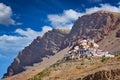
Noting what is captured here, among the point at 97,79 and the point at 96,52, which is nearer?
the point at 97,79

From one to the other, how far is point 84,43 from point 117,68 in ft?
490

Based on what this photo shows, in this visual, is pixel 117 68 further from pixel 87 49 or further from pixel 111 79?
pixel 87 49

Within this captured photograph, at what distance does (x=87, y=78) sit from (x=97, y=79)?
→ 9.28 feet

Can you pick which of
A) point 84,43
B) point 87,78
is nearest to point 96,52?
point 84,43

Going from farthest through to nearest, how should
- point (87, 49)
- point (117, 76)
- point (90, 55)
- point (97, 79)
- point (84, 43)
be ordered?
1. point (84, 43)
2. point (87, 49)
3. point (90, 55)
4. point (97, 79)
5. point (117, 76)

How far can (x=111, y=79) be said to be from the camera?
47875mm

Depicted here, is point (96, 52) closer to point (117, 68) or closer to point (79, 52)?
point (79, 52)

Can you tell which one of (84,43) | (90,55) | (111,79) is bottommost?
(111,79)

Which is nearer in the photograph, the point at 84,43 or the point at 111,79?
the point at 111,79

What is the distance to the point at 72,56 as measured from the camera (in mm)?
174500

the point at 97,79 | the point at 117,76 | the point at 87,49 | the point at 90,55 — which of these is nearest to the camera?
the point at 117,76

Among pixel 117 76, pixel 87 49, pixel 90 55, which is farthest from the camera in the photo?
pixel 87 49

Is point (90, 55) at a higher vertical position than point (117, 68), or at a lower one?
higher

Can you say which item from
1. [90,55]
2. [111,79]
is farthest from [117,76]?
[90,55]
